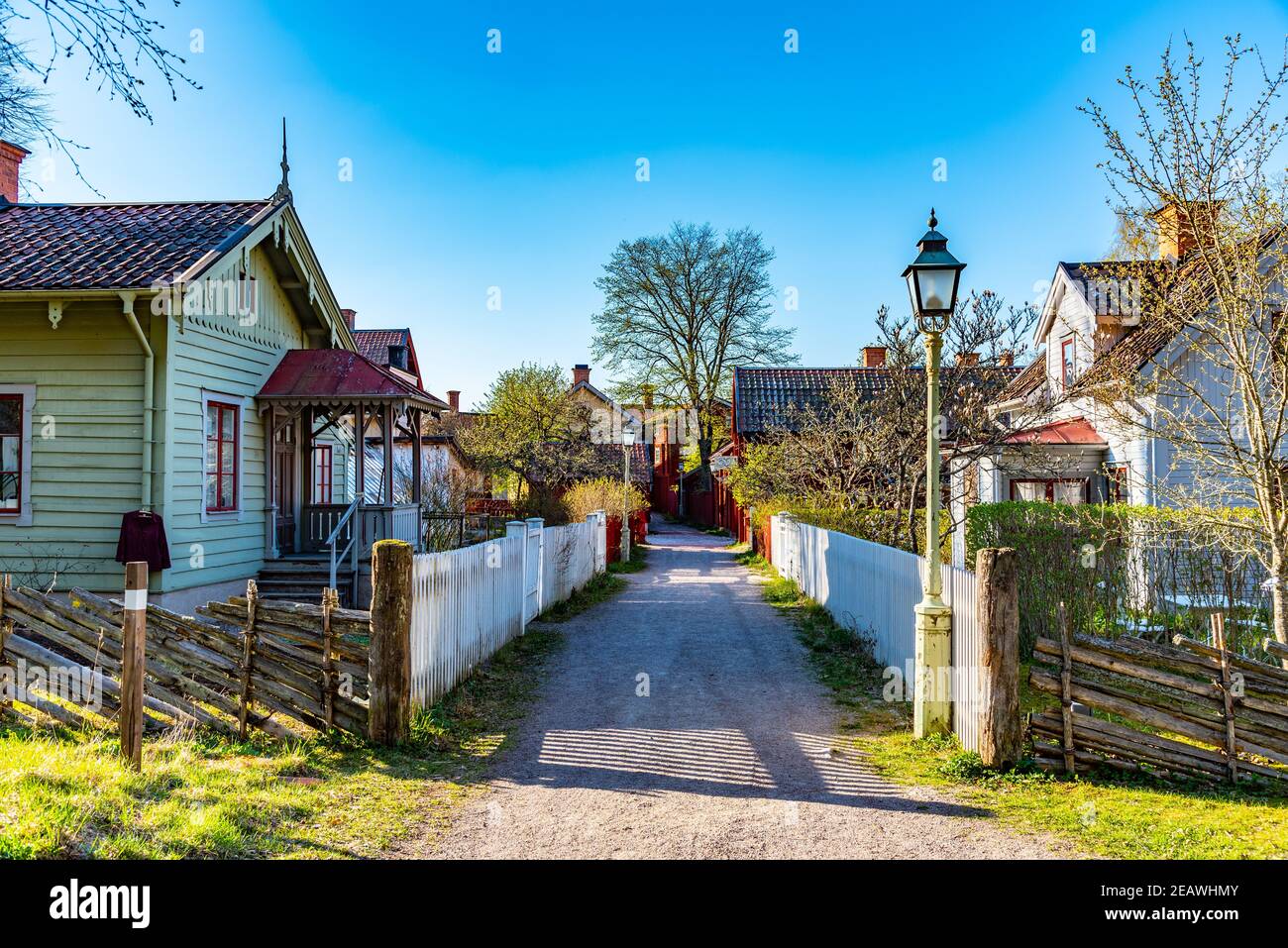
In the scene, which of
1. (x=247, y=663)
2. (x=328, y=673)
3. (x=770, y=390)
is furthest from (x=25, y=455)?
(x=770, y=390)

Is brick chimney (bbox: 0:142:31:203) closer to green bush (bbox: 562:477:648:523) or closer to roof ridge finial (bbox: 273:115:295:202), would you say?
roof ridge finial (bbox: 273:115:295:202)

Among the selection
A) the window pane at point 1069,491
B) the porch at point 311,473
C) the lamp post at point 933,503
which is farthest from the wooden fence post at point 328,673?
the window pane at point 1069,491

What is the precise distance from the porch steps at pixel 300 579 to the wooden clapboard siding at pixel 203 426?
0.92 feet

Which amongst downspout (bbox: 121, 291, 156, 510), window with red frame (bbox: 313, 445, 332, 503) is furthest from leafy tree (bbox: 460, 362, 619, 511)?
downspout (bbox: 121, 291, 156, 510)

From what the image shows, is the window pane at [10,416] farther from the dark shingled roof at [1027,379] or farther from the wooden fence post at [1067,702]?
the dark shingled roof at [1027,379]

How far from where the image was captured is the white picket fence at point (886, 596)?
7.17m

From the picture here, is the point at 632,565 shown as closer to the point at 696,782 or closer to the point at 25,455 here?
the point at 25,455

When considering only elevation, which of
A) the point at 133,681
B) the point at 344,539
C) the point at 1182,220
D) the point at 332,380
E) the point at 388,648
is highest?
the point at 1182,220

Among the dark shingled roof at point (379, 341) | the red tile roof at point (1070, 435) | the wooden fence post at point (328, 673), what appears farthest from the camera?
the dark shingled roof at point (379, 341)

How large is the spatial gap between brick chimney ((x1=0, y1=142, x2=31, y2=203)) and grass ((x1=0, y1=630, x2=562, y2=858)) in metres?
11.8

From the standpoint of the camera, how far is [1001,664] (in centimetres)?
648

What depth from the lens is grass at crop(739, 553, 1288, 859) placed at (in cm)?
516

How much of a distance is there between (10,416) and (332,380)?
4416 mm
